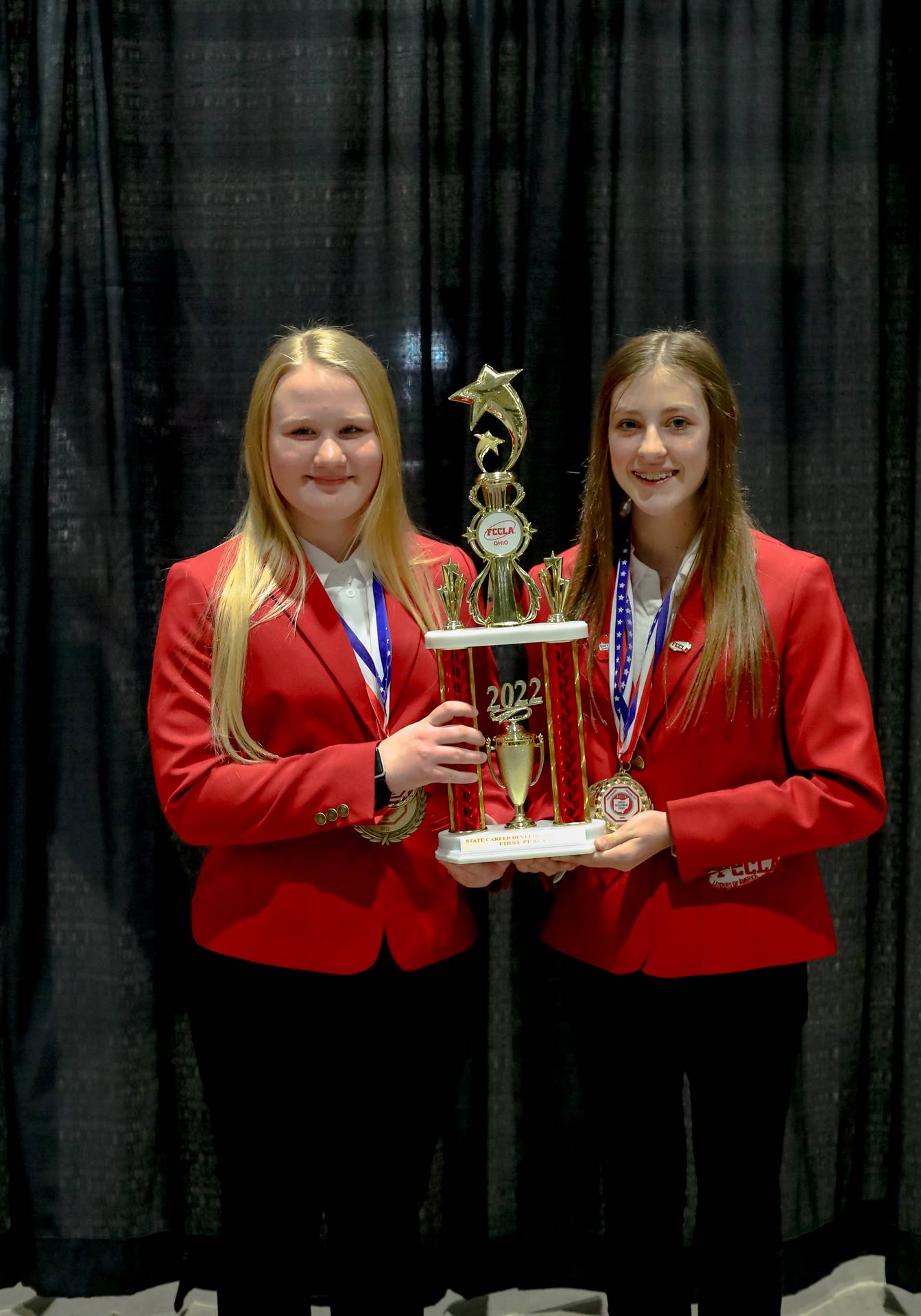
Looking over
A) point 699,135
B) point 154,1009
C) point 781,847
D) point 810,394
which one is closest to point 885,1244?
point 781,847

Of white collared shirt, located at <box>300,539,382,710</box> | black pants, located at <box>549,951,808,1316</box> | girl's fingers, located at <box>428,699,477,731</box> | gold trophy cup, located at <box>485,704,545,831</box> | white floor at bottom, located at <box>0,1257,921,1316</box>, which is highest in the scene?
white collared shirt, located at <box>300,539,382,710</box>

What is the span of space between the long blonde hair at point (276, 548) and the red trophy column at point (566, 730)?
0.21 m

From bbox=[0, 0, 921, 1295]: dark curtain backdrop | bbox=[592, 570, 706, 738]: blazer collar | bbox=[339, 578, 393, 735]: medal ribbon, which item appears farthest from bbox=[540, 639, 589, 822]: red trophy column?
bbox=[0, 0, 921, 1295]: dark curtain backdrop

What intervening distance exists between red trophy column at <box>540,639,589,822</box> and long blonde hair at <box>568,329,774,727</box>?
0.09 m

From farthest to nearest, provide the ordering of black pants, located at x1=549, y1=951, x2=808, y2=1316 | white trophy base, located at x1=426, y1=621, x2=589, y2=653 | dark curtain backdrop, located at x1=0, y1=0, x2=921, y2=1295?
dark curtain backdrop, located at x1=0, y1=0, x2=921, y2=1295 → black pants, located at x1=549, y1=951, x2=808, y2=1316 → white trophy base, located at x1=426, y1=621, x2=589, y2=653

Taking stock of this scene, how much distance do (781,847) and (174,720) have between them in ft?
2.87

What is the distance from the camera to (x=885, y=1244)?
2504 mm

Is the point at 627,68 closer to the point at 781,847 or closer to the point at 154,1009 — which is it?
the point at 781,847

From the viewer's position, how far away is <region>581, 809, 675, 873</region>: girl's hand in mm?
1608

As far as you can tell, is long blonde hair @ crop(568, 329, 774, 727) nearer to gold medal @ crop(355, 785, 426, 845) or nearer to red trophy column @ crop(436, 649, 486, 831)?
red trophy column @ crop(436, 649, 486, 831)

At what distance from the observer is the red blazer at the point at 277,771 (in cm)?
167

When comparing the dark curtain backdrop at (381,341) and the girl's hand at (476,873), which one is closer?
the girl's hand at (476,873)

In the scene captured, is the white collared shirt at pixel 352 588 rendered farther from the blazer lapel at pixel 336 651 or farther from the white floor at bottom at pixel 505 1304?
the white floor at bottom at pixel 505 1304

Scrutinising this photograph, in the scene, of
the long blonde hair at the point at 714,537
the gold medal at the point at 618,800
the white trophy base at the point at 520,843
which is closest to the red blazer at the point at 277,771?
the white trophy base at the point at 520,843
